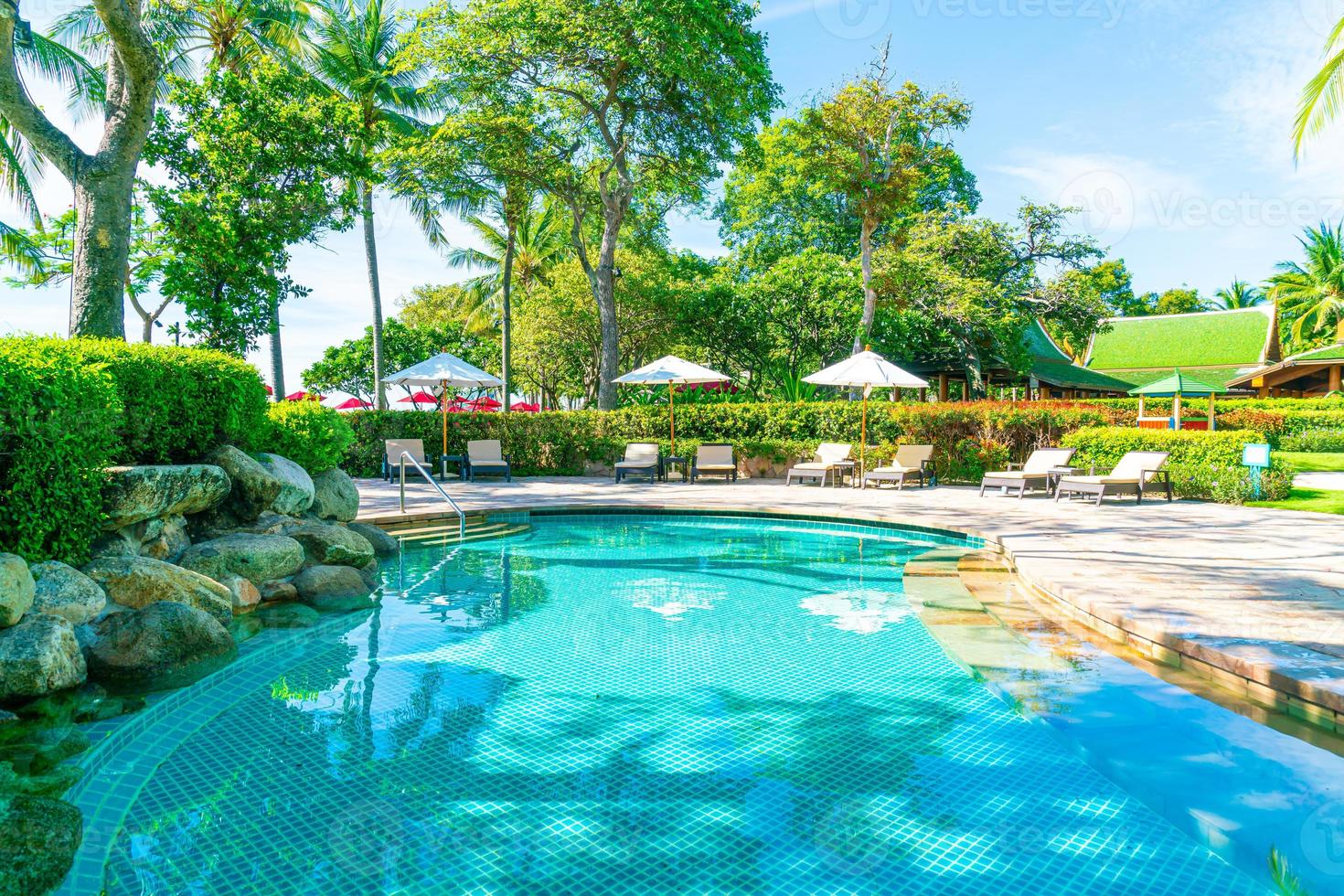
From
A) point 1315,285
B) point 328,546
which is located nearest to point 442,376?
point 328,546

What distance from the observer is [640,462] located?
1723 cm

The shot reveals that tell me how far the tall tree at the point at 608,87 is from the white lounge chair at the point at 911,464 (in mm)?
8047

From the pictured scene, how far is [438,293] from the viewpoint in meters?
46.2

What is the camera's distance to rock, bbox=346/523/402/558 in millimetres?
9383

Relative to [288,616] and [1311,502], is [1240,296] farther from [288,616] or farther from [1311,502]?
[288,616]

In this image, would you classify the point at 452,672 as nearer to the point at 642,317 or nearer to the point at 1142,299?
the point at 642,317

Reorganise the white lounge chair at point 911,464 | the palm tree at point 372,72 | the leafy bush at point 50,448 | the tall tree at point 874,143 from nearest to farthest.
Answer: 1. the leafy bush at point 50,448
2. the white lounge chair at point 911,464
3. the palm tree at point 372,72
4. the tall tree at point 874,143

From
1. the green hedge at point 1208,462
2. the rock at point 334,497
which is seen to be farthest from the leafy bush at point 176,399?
the green hedge at point 1208,462

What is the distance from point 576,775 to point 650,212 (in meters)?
28.8

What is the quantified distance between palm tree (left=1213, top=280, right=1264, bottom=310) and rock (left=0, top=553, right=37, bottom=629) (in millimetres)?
74054

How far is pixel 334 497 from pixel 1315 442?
26.3 meters

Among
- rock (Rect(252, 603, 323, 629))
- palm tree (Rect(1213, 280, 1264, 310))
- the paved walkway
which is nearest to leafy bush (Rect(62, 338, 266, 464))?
rock (Rect(252, 603, 323, 629))

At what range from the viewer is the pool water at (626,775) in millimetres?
2963

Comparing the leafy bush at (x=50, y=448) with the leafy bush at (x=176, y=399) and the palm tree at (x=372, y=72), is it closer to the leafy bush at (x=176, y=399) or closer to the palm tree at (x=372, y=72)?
the leafy bush at (x=176, y=399)
